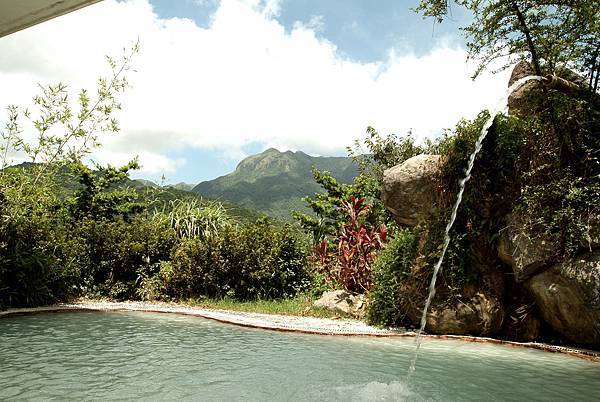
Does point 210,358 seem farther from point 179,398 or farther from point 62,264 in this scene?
point 62,264

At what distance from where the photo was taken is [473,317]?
21.6ft

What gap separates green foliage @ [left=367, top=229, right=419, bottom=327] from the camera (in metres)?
7.13

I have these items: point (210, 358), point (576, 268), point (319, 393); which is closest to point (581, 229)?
point (576, 268)

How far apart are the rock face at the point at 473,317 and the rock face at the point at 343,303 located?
5.88ft

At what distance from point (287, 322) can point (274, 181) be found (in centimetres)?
13087

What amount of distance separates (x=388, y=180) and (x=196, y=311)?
4.25m

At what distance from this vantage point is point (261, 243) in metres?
9.98

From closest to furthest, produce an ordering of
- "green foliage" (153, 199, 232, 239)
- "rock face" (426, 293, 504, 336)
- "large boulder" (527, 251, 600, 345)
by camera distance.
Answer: "large boulder" (527, 251, 600, 345)
"rock face" (426, 293, 504, 336)
"green foliage" (153, 199, 232, 239)

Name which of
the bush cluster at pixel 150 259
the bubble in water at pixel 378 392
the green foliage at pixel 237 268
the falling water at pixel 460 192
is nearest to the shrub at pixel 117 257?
the bush cluster at pixel 150 259

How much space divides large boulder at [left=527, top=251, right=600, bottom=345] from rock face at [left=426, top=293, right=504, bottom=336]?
0.63m

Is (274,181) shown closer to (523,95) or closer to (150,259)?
(150,259)

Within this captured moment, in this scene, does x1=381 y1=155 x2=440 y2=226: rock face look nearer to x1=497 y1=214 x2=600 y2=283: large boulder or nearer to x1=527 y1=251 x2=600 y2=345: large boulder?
x1=497 y1=214 x2=600 y2=283: large boulder

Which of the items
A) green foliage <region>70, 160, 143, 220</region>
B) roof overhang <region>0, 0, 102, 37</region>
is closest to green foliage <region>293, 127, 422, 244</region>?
green foliage <region>70, 160, 143, 220</region>

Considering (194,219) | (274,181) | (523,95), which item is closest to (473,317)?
(523,95)
